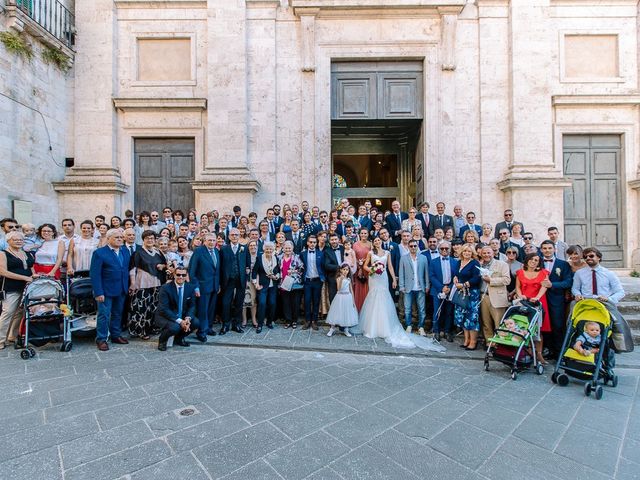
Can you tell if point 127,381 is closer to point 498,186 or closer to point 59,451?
point 59,451

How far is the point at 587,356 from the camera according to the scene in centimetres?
452

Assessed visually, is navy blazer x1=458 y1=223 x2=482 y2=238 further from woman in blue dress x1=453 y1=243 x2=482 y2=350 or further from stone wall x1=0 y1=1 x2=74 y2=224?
stone wall x1=0 y1=1 x2=74 y2=224

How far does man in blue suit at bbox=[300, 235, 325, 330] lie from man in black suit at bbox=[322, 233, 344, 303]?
0.12 metres

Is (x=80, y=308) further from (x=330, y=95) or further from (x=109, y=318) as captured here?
(x=330, y=95)

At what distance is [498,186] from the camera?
35.7ft

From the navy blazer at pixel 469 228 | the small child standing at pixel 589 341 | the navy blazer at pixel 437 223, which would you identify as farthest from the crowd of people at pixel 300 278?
the navy blazer at pixel 469 228

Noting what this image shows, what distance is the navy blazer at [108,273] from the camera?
584 cm

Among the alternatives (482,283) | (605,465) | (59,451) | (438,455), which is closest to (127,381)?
(59,451)

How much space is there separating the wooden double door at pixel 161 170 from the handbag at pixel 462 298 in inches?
342

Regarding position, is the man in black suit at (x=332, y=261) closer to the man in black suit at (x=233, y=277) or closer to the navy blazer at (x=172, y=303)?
the man in black suit at (x=233, y=277)

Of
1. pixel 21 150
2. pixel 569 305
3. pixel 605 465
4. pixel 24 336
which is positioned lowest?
pixel 605 465

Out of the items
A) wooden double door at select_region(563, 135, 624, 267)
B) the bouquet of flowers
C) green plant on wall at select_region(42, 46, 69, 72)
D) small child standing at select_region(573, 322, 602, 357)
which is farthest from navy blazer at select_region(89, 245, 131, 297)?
wooden double door at select_region(563, 135, 624, 267)

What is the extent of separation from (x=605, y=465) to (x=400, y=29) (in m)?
11.8

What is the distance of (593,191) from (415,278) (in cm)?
835
